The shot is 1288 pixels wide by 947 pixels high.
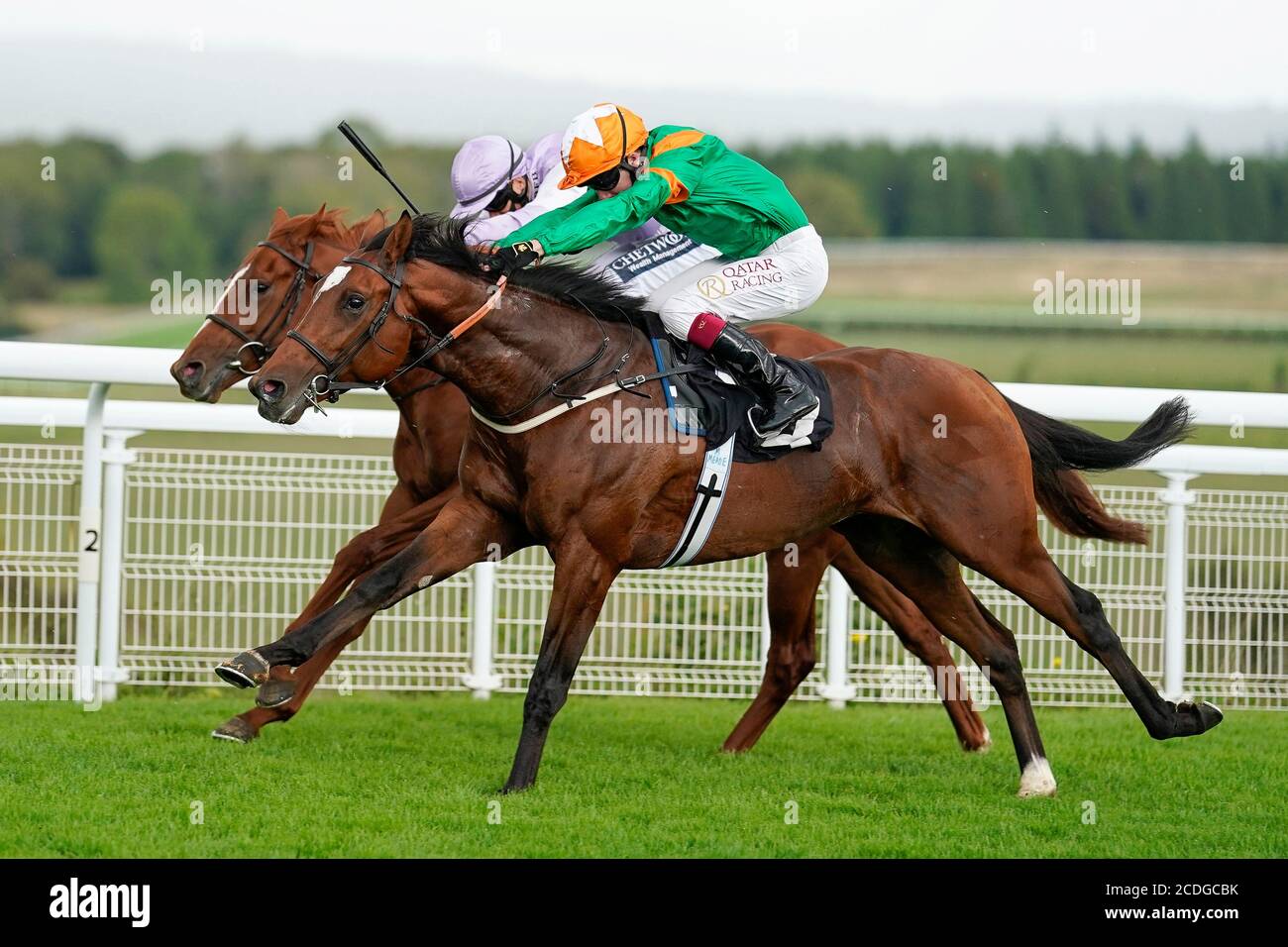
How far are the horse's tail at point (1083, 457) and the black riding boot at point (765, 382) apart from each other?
90 cm

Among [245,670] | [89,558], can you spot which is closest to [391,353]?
[245,670]

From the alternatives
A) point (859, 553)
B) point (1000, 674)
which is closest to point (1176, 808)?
point (1000, 674)

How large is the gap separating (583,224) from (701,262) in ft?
2.30

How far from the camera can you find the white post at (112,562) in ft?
20.2

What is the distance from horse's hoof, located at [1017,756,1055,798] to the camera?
192 inches

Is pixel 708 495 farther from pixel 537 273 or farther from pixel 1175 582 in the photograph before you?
pixel 1175 582

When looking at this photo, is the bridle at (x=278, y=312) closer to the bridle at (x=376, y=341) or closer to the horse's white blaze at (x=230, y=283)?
the horse's white blaze at (x=230, y=283)

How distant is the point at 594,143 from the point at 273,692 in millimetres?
1863

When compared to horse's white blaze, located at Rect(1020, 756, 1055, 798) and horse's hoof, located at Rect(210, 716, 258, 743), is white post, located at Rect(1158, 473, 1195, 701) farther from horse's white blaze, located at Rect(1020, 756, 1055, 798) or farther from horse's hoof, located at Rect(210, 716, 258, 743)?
horse's hoof, located at Rect(210, 716, 258, 743)

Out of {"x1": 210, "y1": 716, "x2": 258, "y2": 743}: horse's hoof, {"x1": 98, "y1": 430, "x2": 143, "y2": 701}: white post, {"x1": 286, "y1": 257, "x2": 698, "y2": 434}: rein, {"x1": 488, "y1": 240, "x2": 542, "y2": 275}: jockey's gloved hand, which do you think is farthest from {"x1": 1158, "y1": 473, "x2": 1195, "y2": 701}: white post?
{"x1": 98, "y1": 430, "x2": 143, "y2": 701}: white post

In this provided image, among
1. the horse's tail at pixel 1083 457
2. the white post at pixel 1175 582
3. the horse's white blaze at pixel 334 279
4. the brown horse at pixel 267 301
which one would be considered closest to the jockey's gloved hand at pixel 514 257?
the horse's white blaze at pixel 334 279

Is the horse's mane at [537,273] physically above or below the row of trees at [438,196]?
below

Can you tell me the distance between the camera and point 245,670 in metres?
4.16

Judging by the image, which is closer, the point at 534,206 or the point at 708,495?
the point at 708,495
